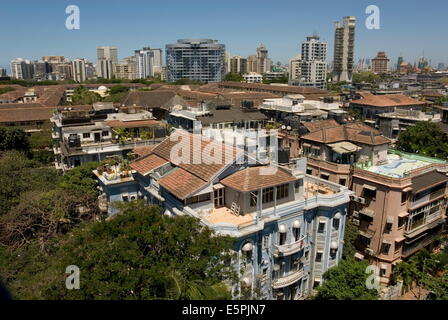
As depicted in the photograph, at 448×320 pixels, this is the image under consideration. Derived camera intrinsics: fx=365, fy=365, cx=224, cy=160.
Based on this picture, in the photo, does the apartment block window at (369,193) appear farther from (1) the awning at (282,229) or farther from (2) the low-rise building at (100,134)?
(2) the low-rise building at (100,134)

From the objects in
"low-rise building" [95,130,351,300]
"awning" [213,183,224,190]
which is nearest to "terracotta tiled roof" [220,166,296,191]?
"low-rise building" [95,130,351,300]

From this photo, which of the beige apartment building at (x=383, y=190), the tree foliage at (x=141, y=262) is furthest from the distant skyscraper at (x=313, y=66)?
the tree foliage at (x=141, y=262)

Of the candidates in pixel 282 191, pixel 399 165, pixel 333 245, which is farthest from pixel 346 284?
pixel 399 165

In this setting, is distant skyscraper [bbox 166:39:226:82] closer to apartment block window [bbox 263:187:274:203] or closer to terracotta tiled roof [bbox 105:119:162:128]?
terracotta tiled roof [bbox 105:119:162:128]
